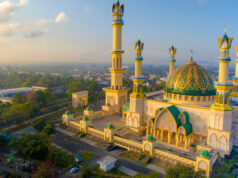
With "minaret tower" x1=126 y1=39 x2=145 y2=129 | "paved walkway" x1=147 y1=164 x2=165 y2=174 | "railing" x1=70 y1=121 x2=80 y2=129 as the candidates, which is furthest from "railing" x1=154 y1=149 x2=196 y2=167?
"railing" x1=70 y1=121 x2=80 y2=129

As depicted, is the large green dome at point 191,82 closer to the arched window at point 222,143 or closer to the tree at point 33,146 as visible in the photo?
the arched window at point 222,143

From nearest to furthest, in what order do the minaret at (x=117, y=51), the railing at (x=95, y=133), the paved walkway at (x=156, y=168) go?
the paved walkway at (x=156, y=168) → the railing at (x=95, y=133) → the minaret at (x=117, y=51)

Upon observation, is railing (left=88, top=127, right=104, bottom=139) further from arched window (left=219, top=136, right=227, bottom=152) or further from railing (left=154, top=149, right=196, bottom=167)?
arched window (left=219, top=136, right=227, bottom=152)

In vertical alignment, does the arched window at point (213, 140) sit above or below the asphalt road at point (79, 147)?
above

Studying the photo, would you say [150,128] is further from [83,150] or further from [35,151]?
[35,151]

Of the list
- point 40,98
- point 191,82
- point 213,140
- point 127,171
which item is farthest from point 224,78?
point 40,98

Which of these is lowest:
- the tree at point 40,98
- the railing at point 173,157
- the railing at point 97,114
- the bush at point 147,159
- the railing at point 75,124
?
the bush at point 147,159

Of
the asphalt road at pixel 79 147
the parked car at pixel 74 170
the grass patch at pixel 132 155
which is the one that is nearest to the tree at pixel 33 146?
the asphalt road at pixel 79 147

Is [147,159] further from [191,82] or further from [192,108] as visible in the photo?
[191,82]

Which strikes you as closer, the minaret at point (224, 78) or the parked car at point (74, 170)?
the parked car at point (74, 170)
